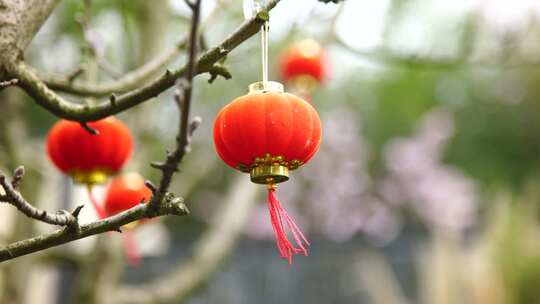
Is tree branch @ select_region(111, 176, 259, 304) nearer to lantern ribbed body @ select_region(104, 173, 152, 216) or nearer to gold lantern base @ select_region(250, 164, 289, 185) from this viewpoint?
lantern ribbed body @ select_region(104, 173, 152, 216)

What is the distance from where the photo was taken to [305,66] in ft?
5.94

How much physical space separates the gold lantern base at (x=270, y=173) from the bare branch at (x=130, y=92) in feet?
0.39

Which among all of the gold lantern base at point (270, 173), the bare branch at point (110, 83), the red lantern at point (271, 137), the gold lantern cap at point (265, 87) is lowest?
the gold lantern base at point (270, 173)

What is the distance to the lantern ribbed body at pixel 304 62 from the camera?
181 centimetres

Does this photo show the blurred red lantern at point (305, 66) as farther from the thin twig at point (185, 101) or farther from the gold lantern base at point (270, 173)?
the thin twig at point (185, 101)

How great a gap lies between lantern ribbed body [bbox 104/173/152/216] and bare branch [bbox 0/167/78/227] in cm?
57

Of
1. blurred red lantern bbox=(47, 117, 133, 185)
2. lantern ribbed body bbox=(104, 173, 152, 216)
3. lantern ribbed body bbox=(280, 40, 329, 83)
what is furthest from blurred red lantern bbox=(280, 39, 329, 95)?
blurred red lantern bbox=(47, 117, 133, 185)

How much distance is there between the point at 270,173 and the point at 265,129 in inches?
2.1

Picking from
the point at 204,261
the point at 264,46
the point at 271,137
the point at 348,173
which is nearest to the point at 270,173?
the point at 271,137

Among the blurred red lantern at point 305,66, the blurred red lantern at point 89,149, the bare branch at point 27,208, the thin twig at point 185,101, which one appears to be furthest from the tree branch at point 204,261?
the thin twig at point 185,101

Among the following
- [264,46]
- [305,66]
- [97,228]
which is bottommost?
[97,228]

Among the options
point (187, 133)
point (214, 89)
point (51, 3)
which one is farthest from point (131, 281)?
point (187, 133)

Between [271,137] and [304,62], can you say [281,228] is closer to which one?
[271,137]

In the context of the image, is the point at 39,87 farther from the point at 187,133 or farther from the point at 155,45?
the point at 155,45
